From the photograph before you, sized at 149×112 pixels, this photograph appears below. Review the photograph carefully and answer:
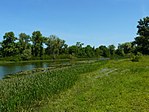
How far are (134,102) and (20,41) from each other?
350 ft

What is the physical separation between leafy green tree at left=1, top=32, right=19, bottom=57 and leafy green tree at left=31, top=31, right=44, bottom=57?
1032 centimetres

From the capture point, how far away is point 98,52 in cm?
16188

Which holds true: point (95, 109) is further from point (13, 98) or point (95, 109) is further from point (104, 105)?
point (13, 98)

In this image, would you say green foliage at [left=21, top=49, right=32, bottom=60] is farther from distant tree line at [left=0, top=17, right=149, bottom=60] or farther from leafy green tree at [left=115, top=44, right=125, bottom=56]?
leafy green tree at [left=115, top=44, right=125, bottom=56]

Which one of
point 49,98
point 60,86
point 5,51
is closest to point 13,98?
point 49,98

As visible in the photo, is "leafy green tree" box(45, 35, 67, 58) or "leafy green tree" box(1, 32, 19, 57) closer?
"leafy green tree" box(1, 32, 19, 57)

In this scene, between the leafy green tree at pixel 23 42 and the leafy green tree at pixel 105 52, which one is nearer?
the leafy green tree at pixel 23 42

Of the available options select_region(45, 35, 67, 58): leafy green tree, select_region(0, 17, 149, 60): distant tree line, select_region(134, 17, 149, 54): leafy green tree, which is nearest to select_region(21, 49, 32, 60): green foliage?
select_region(0, 17, 149, 60): distant tree line

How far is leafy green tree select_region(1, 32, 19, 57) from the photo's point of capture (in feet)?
373

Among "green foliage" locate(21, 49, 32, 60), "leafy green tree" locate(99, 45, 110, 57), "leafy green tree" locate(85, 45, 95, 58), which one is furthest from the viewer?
"leafy green tree" locate(99, 45, 110, 57)

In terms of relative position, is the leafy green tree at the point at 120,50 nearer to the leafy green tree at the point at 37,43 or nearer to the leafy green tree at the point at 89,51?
the leafy green tree at the point at 89,51

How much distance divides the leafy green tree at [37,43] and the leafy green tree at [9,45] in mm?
10322

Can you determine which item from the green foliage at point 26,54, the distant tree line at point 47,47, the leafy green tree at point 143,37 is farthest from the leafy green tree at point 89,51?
the leafy green tree at point 143,37

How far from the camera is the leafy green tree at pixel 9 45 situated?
113625mm
